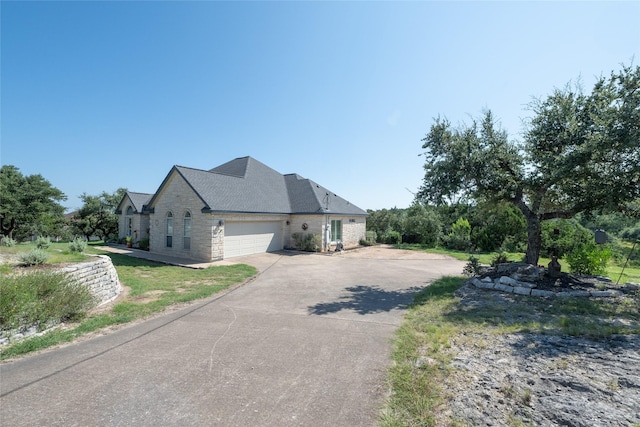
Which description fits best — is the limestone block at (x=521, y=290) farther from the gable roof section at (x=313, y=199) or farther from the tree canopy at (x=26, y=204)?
the tree canopy at (x=26, y=204)

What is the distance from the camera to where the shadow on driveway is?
7.38m

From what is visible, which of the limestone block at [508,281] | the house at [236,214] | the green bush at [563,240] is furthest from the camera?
A: the green bush at [563,240]

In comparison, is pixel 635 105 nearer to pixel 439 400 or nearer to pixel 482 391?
pixel 482 391

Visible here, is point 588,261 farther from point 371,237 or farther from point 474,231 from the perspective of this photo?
point 371,237

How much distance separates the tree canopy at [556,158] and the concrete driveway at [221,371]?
5599 mm

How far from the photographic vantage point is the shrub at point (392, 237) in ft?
79.9

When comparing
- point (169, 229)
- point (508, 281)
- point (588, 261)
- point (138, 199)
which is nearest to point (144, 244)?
point (169, 229)

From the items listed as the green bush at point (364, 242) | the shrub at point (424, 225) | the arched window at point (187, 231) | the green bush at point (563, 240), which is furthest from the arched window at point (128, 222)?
the green bush at point (563, 240)

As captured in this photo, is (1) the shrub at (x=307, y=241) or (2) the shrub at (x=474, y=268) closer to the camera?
(2) the shrub at (x=474, y=268)

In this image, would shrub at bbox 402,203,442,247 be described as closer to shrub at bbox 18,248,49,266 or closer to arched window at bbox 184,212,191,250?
arched window at bbox 184,212,191,250

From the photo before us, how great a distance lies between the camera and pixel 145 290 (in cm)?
905

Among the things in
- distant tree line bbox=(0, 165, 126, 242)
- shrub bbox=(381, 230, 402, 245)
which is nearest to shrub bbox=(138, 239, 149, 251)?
distant tree line bbox=(0, 165, 126, 242)

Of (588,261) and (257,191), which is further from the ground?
(257,191)

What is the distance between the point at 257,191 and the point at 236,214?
168 inches
